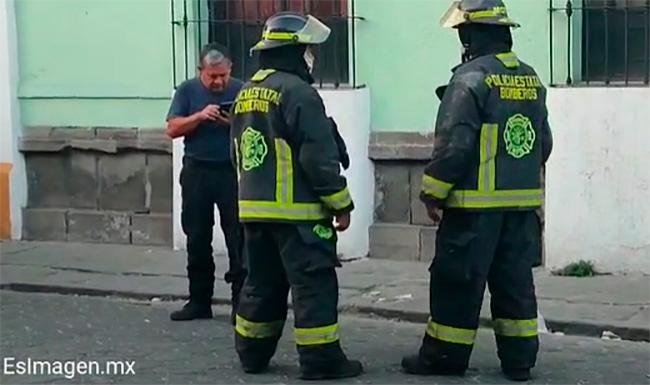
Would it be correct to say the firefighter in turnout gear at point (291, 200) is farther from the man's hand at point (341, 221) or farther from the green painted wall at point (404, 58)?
the green painted wall at point (404, 58)

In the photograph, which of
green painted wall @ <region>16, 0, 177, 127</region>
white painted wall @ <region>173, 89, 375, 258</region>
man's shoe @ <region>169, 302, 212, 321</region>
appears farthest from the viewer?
green painted wall @ <region>16, 0, 177, 127</region>

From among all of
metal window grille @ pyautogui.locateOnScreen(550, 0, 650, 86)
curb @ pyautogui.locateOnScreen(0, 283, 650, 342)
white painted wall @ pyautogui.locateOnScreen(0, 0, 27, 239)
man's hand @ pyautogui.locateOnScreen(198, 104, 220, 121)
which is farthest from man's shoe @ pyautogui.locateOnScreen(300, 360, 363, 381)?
white painted wall @ pyautogui.locateOnScreen(0, 0, 27, 239)

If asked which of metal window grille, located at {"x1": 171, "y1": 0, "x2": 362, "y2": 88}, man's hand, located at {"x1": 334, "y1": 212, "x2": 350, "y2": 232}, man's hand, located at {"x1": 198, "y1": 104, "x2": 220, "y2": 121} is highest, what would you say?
metal window grille, located at {"x1": 171, "y1": 0, "x2": 362, "y2": 88}

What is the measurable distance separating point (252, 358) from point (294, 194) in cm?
98

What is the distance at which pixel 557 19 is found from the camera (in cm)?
1039

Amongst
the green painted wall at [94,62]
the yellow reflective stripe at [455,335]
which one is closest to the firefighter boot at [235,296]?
the yellow reflective stripe at [455,335]

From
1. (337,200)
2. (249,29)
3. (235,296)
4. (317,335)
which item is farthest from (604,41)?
(317,335)

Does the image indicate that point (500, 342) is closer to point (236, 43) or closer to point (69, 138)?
point (236, 43)

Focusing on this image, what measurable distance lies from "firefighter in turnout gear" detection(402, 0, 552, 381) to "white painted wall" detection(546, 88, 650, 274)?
9.69 feet

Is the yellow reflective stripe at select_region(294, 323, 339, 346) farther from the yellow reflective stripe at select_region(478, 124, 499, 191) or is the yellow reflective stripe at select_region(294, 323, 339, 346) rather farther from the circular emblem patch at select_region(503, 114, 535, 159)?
the circular emblem patch at select_region(503, 114, 535, 159)

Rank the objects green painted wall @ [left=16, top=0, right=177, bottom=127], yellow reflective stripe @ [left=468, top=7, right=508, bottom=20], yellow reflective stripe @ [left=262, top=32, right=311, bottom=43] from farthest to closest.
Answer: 1. green painted wall @ [left=16, top=0, right=177, bottom=127]
2. yellow reflective stripe @ [left=262, top=32, right=311, bottom=43]
3. yellow reflective stripe @ [left=468, top=7, right=508, bottom=20]

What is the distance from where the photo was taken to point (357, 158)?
36.3 feet

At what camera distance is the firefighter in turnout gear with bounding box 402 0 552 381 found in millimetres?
6984

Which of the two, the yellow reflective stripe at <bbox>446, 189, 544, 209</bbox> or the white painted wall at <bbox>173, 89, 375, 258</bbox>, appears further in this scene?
the white painted wall at <bbox>173, 89, 375, 258</bbox>
